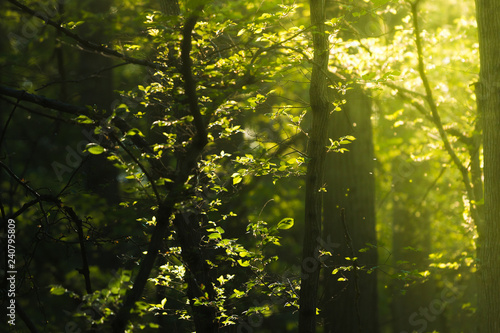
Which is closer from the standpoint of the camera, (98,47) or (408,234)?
(98,47)

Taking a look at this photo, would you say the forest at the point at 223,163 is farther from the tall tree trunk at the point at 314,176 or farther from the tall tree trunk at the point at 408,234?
the tall tree trunk at the point at 408,234

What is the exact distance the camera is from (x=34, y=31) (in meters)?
9.93

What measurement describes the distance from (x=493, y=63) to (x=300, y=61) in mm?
2911

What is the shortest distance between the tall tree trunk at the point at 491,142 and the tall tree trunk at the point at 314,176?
2491 millimetres

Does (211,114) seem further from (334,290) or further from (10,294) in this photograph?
(334,290)

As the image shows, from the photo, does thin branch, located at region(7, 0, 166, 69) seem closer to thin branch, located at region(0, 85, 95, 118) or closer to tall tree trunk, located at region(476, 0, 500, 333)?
thin branch, located at region(0, 85, 95, 118)

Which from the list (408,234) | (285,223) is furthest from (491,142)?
(408,234)

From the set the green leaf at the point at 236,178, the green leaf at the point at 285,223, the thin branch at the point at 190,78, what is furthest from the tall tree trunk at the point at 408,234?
the thin branch at the point at 190,78

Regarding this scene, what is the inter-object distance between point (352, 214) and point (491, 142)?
7.27ft

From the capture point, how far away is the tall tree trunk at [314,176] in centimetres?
432

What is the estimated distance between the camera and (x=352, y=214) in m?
7.41

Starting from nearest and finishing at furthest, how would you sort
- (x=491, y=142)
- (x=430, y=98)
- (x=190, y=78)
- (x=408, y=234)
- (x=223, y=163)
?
(x=190, y=78), (x=491, y=142), (x=223, y=163), (x=430, y=98), (x=408, y=234)

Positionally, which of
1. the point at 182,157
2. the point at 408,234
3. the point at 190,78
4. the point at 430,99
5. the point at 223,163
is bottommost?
the point at 182,157

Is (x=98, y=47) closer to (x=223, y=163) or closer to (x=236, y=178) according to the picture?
(x=236, y=178)
